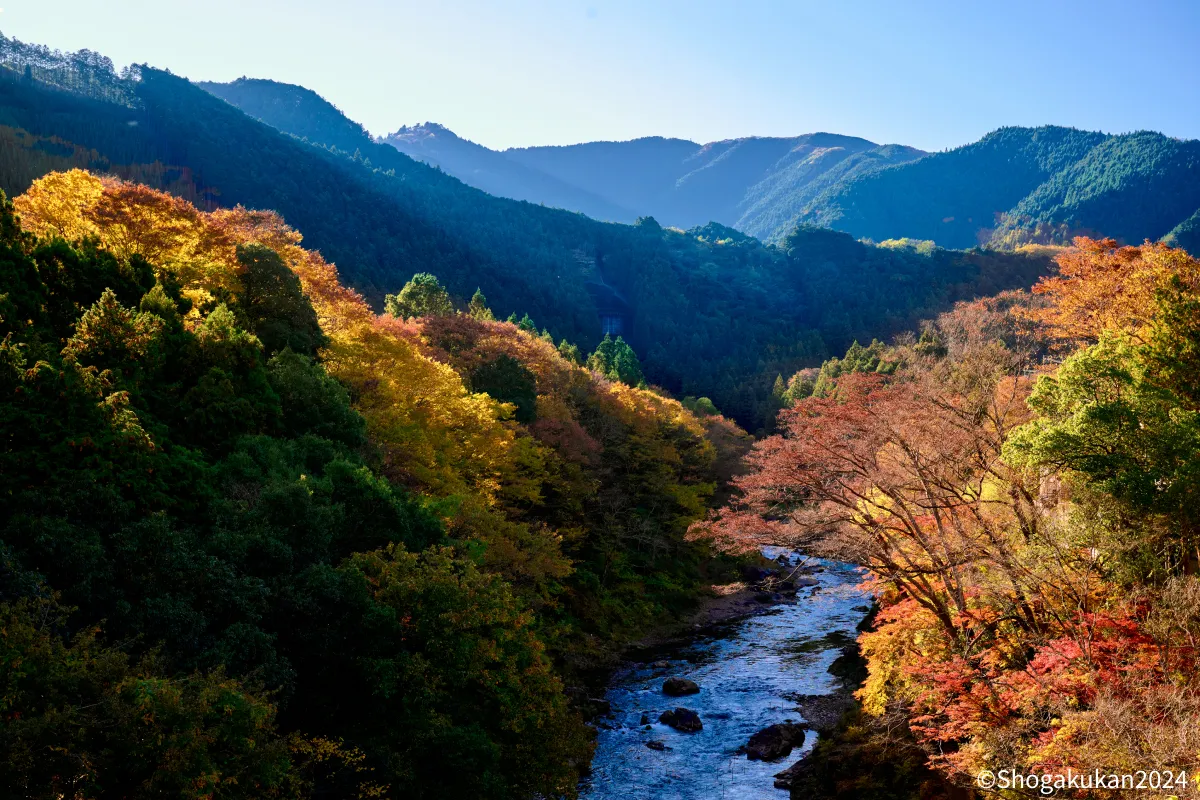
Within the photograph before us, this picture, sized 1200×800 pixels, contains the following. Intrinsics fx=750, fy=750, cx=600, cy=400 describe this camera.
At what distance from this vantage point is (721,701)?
33344 mm

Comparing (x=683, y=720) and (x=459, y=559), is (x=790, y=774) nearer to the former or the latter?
(x=683, y=720)

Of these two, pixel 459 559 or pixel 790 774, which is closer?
pixel 459 559

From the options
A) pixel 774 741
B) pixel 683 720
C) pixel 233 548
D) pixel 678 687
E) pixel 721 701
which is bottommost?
pixel 678 687

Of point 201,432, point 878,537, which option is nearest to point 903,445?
point 878,537

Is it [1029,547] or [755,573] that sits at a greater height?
[1029,547]

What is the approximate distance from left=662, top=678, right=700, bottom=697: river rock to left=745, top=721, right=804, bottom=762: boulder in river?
512 cm

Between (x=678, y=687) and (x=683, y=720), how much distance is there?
368 cm

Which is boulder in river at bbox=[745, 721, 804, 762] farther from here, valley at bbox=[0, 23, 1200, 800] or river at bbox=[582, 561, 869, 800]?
river at bbox=[582, 561, 869, 800]

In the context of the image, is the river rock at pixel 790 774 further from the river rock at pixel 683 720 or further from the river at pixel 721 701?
the river rock at pixel 683 720

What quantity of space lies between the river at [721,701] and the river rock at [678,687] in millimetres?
335

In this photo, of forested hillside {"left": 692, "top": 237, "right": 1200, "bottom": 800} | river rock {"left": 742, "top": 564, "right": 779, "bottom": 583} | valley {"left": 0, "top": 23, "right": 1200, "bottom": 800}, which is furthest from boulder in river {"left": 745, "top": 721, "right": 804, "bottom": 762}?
river rock {"left": 742, "top": 564, "right": 779, "bottom": 583}

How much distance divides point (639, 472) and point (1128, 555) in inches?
1546

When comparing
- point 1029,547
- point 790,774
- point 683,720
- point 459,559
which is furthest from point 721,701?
point 1029,547

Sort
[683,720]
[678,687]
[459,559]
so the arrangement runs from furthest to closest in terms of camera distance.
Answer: [678,687], [683,720], [459,559]
